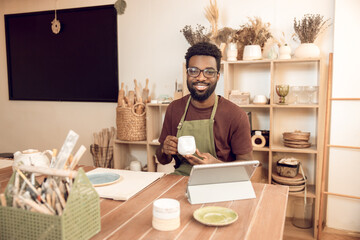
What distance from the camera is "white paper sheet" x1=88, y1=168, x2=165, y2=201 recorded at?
4.73 ft

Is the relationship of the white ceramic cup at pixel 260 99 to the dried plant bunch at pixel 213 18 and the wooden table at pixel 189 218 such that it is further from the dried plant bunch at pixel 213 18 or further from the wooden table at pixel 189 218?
the wooden table at pixel 189 218

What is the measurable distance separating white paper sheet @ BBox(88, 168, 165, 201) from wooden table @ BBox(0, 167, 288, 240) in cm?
3

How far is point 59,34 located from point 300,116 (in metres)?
3.13

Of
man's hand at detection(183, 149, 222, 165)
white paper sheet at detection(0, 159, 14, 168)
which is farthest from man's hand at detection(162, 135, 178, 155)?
white paper sheet at detection(0, 159, 14, 168)

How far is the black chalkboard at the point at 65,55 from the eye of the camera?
157 inches

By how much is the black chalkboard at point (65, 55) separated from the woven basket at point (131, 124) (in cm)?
52

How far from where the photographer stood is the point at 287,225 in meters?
3.18

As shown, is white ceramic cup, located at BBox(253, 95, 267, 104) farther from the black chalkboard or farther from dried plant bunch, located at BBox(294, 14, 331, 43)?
the black chalkboard

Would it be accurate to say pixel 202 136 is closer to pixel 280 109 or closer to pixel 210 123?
pixel 210 123

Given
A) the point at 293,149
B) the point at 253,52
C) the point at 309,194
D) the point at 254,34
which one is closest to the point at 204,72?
the point at 253,52

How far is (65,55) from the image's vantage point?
4.21 m

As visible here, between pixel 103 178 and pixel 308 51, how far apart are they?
2.22 m

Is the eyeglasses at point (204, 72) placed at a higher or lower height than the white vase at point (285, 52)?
lower

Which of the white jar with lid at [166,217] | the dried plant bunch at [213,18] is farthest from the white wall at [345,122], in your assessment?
the white jar with lid at [166,217]
